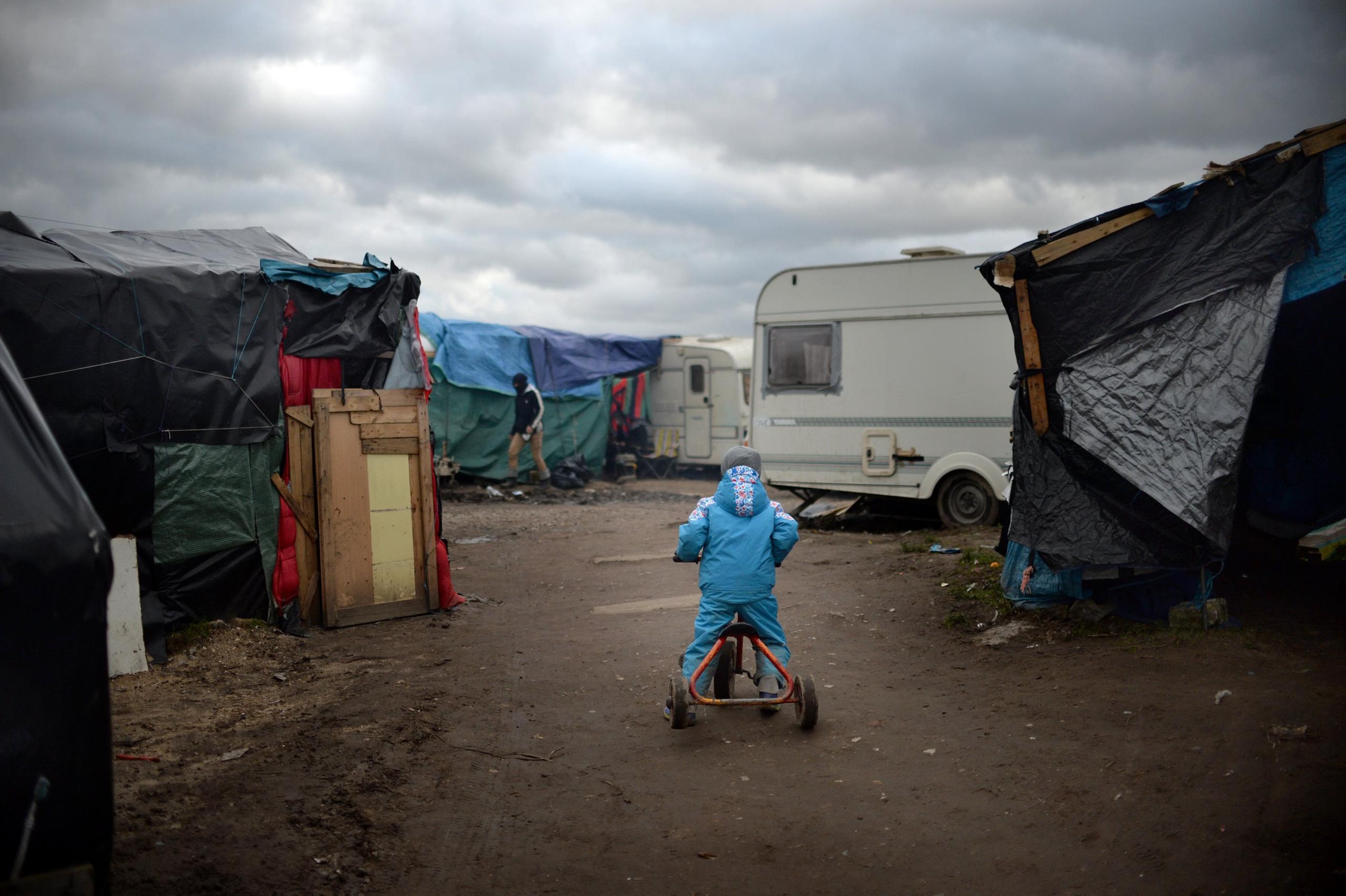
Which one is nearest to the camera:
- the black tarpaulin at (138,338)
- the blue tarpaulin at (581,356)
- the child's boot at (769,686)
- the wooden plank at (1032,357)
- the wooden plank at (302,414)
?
the child's boot at (769,686)

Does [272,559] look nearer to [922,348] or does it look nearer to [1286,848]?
[1286,848]

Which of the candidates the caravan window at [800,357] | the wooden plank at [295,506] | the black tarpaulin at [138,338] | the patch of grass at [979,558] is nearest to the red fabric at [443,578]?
the wooden plank at [295,506]

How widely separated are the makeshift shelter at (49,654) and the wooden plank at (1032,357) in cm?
579

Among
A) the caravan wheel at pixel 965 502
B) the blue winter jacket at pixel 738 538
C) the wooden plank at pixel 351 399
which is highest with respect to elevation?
the wooden plank at pixel 351 399

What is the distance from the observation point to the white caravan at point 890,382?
1224 centimetres

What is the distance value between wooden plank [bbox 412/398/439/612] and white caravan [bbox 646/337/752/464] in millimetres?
12794

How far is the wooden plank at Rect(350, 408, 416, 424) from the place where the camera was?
8.34m

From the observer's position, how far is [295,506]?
26.3ft

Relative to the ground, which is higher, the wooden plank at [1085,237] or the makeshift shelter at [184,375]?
the wooden plank at [1085,237]

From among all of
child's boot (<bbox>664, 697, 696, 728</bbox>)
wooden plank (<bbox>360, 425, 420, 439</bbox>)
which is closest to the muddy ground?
child's boot (<bbox>664, 697, 696, 728</bbox>)

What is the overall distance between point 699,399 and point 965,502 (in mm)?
9918

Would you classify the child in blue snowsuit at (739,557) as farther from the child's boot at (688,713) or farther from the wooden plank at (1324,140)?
the wooden plank at (1324,140)

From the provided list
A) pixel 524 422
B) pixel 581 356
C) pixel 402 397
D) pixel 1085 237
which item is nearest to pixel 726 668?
pixel 1085 237

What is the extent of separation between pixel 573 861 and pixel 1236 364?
201 inches
